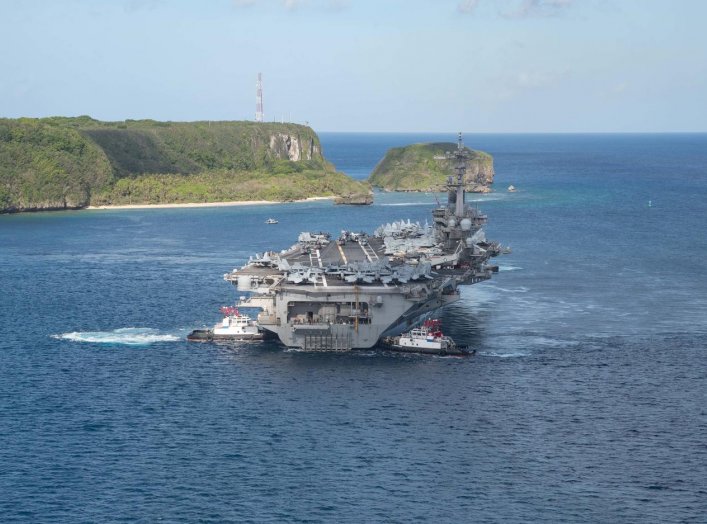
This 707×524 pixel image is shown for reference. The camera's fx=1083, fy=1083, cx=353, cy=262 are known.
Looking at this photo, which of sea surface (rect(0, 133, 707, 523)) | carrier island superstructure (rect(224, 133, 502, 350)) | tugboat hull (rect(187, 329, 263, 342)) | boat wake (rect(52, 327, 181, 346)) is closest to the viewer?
sea surface (rect(0, 133, 707, 523))

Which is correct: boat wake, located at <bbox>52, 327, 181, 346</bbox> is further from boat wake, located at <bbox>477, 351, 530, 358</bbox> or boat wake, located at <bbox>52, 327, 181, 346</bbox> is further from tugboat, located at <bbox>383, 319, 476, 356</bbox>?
boat wake, located at <bbox>477, 351, 530, 358</bbox>

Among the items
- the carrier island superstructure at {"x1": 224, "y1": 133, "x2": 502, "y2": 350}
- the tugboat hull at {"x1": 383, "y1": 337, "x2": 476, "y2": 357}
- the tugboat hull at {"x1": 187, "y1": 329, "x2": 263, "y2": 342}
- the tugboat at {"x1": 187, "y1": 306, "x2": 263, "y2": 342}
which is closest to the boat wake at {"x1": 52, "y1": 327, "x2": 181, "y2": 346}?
the tugboat hull at {"x1": 187, "y1": 329, "x2": 263, "y2": 342}

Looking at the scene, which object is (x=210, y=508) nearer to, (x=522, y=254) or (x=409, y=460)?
(x=409, y=460)

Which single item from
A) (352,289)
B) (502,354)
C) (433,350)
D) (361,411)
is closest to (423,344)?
(433,350)

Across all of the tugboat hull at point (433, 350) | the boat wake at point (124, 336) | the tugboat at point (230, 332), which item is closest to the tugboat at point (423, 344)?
the tugboat hull at point (433, 350)

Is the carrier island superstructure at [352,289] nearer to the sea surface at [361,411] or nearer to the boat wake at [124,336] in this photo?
the sea surface at [361,411]

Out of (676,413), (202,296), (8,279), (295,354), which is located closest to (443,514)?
(676,413)
